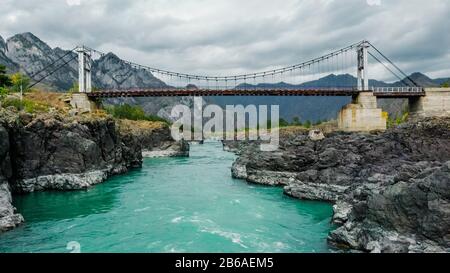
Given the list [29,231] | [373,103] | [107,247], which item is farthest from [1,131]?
[373,103]

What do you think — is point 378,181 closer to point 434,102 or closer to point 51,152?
point 51,152

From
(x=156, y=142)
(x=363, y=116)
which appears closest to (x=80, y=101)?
(x=156, y=142)

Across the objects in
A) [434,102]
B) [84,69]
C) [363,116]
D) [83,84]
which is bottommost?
[363,116]

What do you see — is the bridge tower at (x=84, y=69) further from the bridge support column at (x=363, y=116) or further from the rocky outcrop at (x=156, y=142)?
the bridge support column at (x=363, y=116)

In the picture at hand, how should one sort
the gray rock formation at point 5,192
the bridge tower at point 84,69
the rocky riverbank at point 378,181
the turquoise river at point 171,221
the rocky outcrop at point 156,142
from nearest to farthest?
the rocky riverbank at point 378,181 → the turquoise river at point 171,221 → the gray rock formation at point 5,192 → the bridge tower at point 84,69 → the rocky outcrop at point 156,142

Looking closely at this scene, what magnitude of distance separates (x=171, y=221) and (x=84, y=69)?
172 feet

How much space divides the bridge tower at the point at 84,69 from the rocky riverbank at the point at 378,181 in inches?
1517

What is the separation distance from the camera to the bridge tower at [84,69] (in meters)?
65.7

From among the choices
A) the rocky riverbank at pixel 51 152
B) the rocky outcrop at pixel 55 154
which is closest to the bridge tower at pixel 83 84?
the rocky riverbank at pixel 51 152

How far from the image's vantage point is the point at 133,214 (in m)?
24.4

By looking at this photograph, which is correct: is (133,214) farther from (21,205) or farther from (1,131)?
(1,131)

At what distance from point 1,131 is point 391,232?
28.5 meters

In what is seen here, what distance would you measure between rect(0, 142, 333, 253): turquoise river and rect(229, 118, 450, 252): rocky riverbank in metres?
1.57

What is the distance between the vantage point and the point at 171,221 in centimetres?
2228
